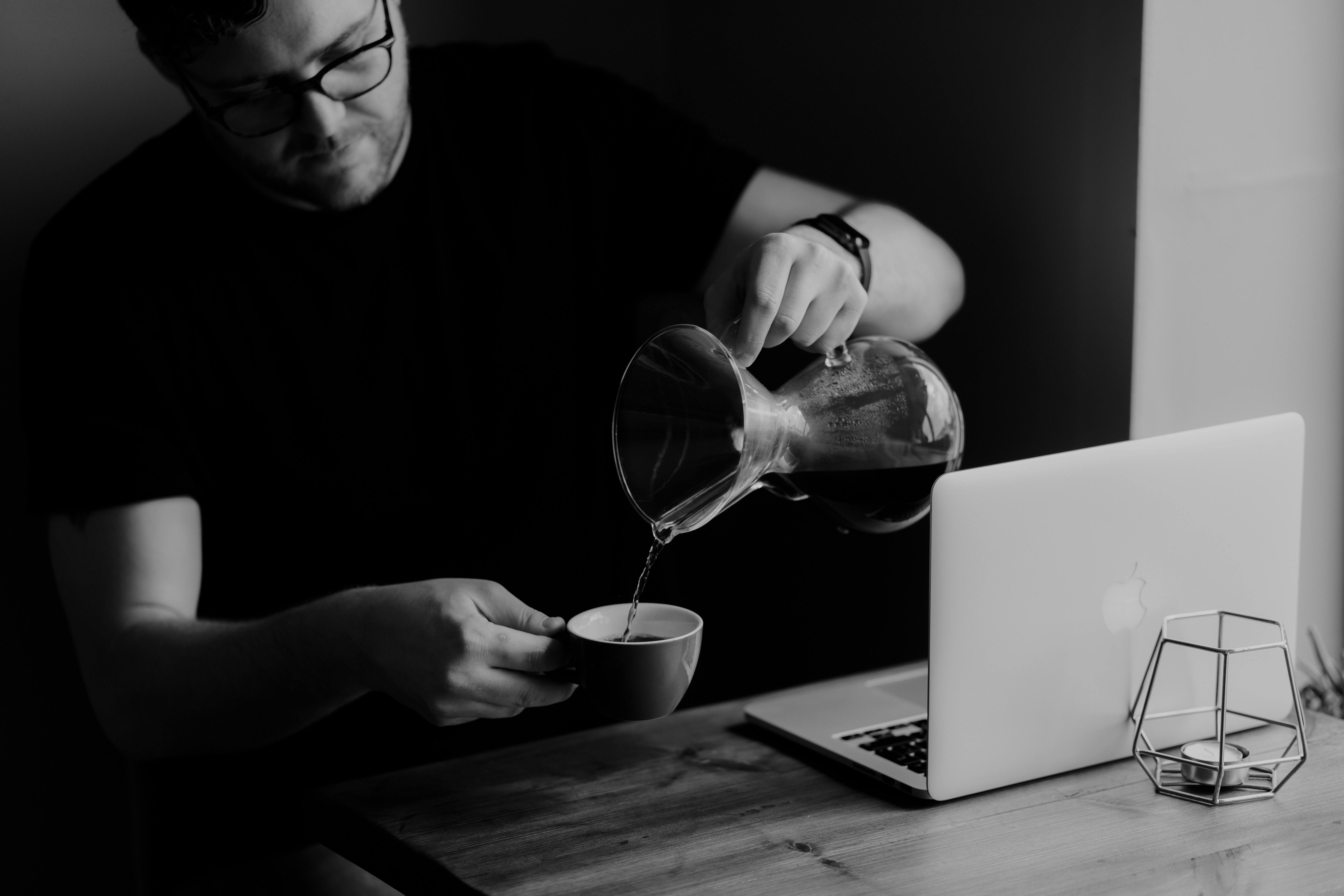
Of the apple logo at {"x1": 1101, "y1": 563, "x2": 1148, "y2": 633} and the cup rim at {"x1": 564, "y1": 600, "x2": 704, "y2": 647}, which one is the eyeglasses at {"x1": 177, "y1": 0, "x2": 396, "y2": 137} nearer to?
the cup rim at {"x1": 564, "y1": 600, "x2": 704, "y2": 647}

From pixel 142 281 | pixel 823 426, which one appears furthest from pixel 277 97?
pixel 823 426

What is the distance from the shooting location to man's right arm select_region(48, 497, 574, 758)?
1039mm

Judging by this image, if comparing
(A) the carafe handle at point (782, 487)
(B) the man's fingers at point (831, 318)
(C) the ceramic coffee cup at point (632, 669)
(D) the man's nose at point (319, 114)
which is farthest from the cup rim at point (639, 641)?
(D) the man's nose at point (319, 114)

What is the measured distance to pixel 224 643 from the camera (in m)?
1.26

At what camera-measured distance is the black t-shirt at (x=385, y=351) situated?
145cm

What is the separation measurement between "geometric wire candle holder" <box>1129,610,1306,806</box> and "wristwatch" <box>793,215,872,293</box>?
46cm

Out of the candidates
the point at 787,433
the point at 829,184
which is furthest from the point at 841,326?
the point at 829,184

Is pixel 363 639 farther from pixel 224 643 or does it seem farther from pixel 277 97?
pixel 277 97

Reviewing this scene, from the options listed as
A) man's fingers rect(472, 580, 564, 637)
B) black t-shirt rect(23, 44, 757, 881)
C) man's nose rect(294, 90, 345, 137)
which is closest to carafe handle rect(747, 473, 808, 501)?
man's fingers rect(472, 580, 564, 637)

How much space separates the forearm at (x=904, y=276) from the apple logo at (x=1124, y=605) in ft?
1.35

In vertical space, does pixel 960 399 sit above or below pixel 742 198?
below

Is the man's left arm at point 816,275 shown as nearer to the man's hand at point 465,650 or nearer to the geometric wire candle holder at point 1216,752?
the man's hand at point 465,650

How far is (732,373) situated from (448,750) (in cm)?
81

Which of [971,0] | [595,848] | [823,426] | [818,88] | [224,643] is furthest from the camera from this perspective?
[818,88]
